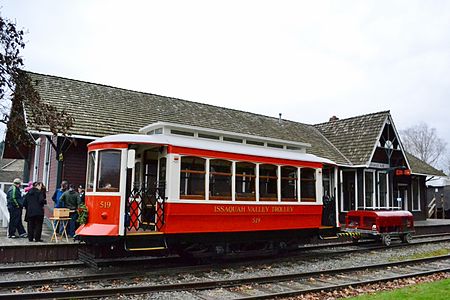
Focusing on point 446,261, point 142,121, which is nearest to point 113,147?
point 142,121

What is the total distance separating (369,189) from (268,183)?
13364 mm

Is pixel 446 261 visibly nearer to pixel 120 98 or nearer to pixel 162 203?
pixel 162 203

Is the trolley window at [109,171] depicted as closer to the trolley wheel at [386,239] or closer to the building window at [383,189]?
the trolley wheel at [386,239]

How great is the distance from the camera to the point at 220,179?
10.3 meters

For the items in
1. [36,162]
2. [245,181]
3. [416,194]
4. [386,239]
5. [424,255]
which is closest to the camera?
[245,181]

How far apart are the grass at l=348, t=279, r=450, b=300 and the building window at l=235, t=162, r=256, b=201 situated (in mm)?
4173

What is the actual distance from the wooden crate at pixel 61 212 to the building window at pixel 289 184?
613cm

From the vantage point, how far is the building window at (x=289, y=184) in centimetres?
1157

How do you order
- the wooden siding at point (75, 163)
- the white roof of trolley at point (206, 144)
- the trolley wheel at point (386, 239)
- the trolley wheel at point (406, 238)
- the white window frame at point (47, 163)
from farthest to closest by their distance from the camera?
the white window frame at point (47, 163)
the trolley wheel at point (406, 238)
the trolley wheel at point (386, 239)
the wooden siding at point (75, 163)
the white roof of trolley at point (206, 144)

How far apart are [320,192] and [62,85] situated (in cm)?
1121

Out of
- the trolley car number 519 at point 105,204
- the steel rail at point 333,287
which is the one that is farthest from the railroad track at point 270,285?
the trolley car number 519 at point 105,204

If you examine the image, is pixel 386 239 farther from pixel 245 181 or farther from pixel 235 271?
pixel 235 271

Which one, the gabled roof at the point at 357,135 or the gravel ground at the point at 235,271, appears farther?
the gabled roof at the point at 357,135

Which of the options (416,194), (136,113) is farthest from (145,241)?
(416,194)
